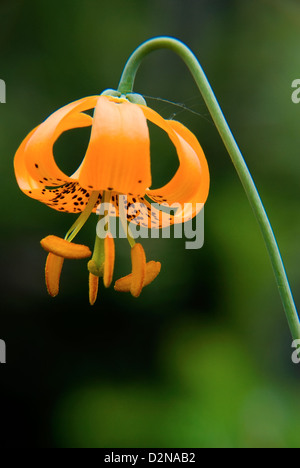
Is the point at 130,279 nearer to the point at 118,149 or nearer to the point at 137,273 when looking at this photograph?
the point at 137,273

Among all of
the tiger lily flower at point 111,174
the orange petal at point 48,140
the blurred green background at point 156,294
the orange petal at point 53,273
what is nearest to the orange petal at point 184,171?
the tiger lily flower at point 111,174

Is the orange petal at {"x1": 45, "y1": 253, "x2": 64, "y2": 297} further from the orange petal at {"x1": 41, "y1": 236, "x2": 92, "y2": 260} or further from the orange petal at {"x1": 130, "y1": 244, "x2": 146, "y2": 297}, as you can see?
the orange petal at {"x1": 130, "y1": 244, "x2": 146, "y2": 297}

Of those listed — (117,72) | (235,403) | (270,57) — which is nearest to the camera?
(235,403)

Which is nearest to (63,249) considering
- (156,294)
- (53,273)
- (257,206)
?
(53,273)

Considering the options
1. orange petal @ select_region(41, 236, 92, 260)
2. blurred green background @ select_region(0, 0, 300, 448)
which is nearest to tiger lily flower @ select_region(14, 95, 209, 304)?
orange petal @ select_region(41, 236, 92, 260)

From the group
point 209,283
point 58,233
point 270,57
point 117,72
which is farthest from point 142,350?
point 270,57

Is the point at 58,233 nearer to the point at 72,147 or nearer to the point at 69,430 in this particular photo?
the point at 72,147
